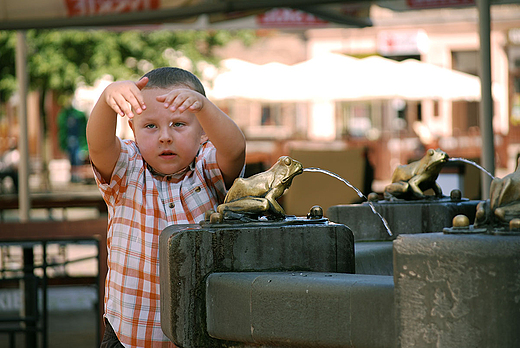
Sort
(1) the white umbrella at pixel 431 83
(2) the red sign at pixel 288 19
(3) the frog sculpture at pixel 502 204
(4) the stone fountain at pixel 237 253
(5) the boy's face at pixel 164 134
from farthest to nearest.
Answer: (1) the white umbrella at pixel 431 83
(2) the red sign at pixel 288 19
(5) the boy's face at pixel 164 134
(4) the stone fountain at pixel 237 253
(3) the frog sculpture at pixel 502 204

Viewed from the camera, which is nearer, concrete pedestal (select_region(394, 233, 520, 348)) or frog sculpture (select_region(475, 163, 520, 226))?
concrete pedestal (select_region(394, 233, 520, 348))

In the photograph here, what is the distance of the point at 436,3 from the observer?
552 cm

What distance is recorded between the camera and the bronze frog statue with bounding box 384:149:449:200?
8.53 ft

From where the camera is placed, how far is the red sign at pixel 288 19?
648 centimetres

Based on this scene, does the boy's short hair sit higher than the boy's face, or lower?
higher

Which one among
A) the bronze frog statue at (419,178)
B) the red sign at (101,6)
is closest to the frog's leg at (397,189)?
the bronze frog statue at (419,178)

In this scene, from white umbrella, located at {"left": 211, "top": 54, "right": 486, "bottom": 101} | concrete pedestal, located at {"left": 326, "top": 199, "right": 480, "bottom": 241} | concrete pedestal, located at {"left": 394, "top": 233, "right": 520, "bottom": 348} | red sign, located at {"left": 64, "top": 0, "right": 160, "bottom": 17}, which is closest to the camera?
concrete pedestal, located at {"left": 394, "top": 233, "right": 520, "bottom": 348}

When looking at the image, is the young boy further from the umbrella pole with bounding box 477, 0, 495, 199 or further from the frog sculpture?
the umbrella pole with bounding box 477, 0, 495, 199

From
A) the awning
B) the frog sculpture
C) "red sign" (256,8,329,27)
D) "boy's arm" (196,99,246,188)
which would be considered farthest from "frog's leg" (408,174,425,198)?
"red sign" (256,8,329,27)

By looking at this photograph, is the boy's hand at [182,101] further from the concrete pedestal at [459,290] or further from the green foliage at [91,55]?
the green foliage at [91,55]

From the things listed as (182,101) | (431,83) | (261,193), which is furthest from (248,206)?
(431,83)

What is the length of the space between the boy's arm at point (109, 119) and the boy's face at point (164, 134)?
92 mm

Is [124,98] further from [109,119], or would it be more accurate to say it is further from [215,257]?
[215,257]

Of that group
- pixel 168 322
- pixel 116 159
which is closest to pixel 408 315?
pixel 168 322
